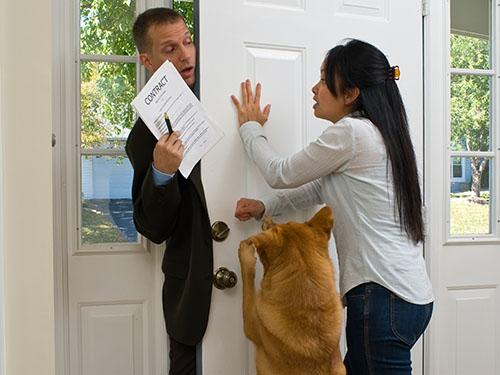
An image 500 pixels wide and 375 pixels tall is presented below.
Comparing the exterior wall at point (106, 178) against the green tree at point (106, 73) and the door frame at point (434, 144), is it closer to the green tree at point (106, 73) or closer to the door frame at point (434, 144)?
the green tree at point (106, 73)

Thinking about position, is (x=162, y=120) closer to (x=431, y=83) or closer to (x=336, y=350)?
(x=336, y=350)

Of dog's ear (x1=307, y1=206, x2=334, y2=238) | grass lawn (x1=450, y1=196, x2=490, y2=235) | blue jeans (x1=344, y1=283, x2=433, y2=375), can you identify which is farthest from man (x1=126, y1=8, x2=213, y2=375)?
grass lawn (x1=450, y1=196, x2=490, y2=235)

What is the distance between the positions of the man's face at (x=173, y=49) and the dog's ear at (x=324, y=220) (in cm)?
55

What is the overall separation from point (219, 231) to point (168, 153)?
297 millimetres

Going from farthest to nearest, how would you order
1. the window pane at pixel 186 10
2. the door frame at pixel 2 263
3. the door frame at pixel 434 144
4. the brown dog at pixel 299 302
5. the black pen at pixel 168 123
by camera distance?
the door frame at pixel 434 144 → the window pane at pixel 186 10 → the black pen at pixel 168 123 → the brown dog at pixel 299 302 → the door frame at pixel 2 263

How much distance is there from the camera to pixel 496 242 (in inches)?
79.6

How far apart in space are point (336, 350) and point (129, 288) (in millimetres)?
733

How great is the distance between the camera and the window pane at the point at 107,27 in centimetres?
165

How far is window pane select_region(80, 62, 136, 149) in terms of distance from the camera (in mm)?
1658

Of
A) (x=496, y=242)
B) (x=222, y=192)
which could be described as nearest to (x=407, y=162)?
(x=222, y=192)

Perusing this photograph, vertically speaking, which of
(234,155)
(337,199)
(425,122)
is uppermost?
(425,122)

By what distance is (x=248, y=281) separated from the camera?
1.41 m

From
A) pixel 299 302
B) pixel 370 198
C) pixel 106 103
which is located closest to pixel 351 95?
pixel 370 198

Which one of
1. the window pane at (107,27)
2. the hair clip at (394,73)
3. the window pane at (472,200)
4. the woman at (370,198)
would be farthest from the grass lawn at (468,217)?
the window pane at (107,27)
